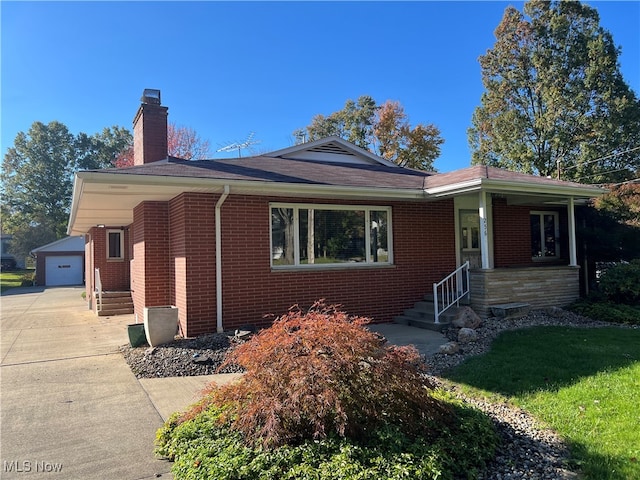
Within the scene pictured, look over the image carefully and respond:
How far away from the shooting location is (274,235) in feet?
29.5

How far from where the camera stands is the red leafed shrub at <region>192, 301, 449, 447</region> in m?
3.33

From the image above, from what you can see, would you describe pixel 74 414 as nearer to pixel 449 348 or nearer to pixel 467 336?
pixel 449 348

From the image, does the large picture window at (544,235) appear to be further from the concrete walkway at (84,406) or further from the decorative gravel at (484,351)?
the concrete walkway at (84,406)

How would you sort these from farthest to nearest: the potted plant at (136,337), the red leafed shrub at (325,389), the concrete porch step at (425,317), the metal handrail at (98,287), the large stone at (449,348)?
the metal handrail at (98,287) < the concrete porch step at (425,317) < the potted plant at (136,337) < the large stone at (449,348) < the red leafed shrub at (325,389)

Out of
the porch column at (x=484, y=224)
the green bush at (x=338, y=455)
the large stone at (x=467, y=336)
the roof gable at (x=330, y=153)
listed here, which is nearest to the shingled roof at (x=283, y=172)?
the roof gable at (x=330, y=153)

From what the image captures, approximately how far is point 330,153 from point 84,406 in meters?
9.03

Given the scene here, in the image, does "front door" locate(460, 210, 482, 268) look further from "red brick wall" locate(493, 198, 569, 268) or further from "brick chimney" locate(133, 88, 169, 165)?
"brick chimney" locate(133, 88, 169, 165)

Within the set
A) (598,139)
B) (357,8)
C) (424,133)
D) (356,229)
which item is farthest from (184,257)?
(424,133)

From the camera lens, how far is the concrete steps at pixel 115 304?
13453 millimetres

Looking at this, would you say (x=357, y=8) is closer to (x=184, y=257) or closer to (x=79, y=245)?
(x=184, y=257)

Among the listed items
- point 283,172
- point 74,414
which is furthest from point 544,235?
point 74,414

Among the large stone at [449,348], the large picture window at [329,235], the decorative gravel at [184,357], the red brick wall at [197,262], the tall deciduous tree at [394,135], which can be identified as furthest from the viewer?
the tall deciduous tree at [394,135]

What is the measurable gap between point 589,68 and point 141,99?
22556mm

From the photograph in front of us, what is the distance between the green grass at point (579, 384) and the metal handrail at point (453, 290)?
164cm
